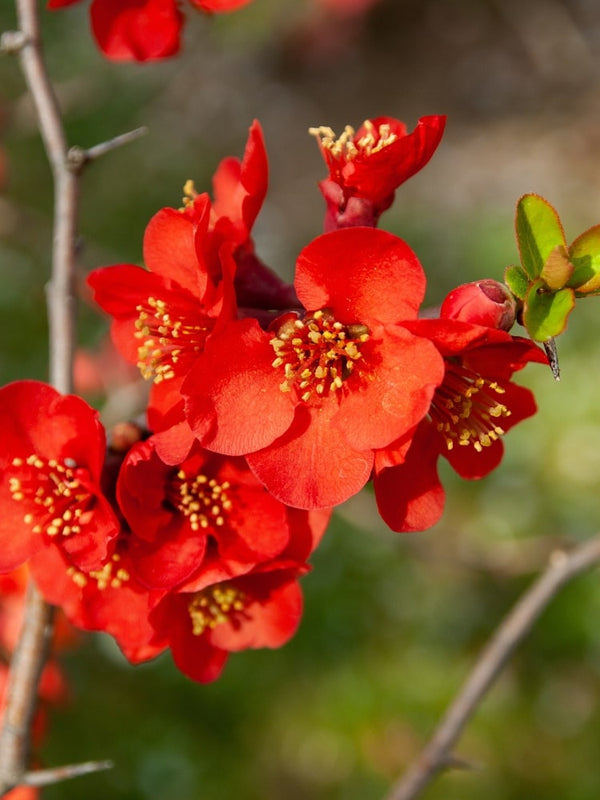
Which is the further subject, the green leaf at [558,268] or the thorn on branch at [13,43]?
the thorn on branch at [13,43]

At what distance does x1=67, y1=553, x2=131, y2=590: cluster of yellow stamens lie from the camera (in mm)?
886

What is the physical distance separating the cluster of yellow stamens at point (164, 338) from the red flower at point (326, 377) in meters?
0.09

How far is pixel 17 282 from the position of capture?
12.3 feet

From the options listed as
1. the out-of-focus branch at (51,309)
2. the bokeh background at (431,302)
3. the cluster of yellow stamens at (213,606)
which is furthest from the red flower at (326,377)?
the bokeh background at (431,302)

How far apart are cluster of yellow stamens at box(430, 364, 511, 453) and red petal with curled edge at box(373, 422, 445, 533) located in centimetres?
2

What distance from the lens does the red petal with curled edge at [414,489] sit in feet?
2.76

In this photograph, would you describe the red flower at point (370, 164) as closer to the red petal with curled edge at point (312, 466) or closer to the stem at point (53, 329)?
the red petal with curled edge at point (312, 466)

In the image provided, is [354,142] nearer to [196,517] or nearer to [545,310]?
[545,310]

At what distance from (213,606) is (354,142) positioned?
0.54m

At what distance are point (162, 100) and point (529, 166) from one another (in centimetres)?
228

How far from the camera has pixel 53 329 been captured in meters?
1.15

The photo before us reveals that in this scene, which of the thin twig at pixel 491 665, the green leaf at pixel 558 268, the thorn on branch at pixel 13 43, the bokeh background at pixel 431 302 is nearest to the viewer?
the green leaf at pixel 558 268

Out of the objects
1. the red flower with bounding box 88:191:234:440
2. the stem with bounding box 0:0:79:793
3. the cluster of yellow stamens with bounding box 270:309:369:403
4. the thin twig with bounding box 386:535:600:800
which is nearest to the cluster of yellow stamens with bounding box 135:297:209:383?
the red flower with bounding box 88:191:234:440

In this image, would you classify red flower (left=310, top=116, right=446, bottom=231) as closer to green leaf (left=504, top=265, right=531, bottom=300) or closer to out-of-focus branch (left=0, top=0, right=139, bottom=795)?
green leaf (left=504, top=265, right=531, bottom=300)
